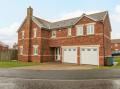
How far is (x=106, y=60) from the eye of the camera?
91.2 ft

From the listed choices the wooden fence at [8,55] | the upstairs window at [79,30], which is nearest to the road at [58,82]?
the upstairs window at [79,30]

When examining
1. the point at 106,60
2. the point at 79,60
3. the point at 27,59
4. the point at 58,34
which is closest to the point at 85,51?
the point at 79,60

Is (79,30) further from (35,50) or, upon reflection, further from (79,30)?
(35,50)

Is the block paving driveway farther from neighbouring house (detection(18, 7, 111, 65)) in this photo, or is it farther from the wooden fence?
the wooden fence

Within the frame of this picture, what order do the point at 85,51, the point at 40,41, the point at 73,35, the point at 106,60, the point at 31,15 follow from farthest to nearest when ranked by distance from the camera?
the point at 31,15
the point at 40,41
the point at 73,35
the point at 85,51
the point at 106,60

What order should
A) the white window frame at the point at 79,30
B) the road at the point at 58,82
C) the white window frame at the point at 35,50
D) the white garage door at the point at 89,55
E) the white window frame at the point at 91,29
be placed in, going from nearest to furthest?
the road at the point at 58,82 < the white garage door at the point at 89,55 < the white window frame at the point at 91,29 < the white window frame at the point at 79,30 < the white window frame at the point at 35,50

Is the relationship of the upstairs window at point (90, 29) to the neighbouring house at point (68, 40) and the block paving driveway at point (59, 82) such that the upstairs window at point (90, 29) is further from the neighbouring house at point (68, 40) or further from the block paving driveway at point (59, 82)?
the block paving driveway at point (59, 82)

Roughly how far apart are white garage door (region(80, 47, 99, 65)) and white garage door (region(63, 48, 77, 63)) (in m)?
1.55

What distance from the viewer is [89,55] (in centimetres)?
2920

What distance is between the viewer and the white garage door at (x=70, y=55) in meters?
31.4

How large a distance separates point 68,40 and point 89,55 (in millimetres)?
5364

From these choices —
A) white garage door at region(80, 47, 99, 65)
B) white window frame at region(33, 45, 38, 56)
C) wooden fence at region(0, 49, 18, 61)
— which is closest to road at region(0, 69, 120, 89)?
white garage door at region(80, 47, 99, 65)

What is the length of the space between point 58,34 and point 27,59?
7.87 metres

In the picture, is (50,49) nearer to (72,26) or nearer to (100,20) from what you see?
(72,26)
